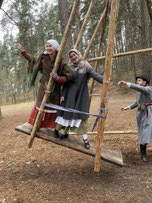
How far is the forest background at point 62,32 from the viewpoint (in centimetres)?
567

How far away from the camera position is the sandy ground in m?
2.25

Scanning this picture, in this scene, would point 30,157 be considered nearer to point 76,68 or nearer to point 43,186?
point 43,186

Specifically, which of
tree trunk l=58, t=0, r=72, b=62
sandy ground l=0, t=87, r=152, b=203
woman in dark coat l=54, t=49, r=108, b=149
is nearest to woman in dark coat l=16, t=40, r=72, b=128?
woman in dark coat l=54, t=49, r=108, b=149

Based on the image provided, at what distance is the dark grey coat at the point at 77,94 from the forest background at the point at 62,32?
679mm

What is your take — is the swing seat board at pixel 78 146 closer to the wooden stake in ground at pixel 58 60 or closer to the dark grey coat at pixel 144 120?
the wooden stake in ground at pixel 58 60

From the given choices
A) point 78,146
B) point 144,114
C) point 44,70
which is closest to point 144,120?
point 144,114

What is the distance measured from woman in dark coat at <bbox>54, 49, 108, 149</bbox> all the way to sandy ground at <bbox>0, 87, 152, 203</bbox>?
2.20 feet

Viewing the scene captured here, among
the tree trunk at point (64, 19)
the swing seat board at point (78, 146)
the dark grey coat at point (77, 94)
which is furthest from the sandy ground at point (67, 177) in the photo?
the tree trunk at point (64, 19)

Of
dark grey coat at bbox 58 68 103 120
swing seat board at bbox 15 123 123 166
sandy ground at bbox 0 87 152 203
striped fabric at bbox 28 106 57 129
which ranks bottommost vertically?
sandy ground at bbox 0 87 152 203

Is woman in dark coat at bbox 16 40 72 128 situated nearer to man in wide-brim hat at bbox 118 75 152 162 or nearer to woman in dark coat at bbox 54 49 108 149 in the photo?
woman in dark coat at bbox 54 49 108 149

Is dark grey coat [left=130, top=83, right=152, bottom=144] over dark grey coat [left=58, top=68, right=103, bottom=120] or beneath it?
beneath

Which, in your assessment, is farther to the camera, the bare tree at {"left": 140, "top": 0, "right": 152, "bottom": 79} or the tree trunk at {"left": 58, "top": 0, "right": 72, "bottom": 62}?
the bare tree at {"left": 140, "top": 0, "right": 152, "bottom": 79}

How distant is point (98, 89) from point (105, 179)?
1693 centimetres

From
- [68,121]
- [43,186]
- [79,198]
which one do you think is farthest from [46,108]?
[79,198]
